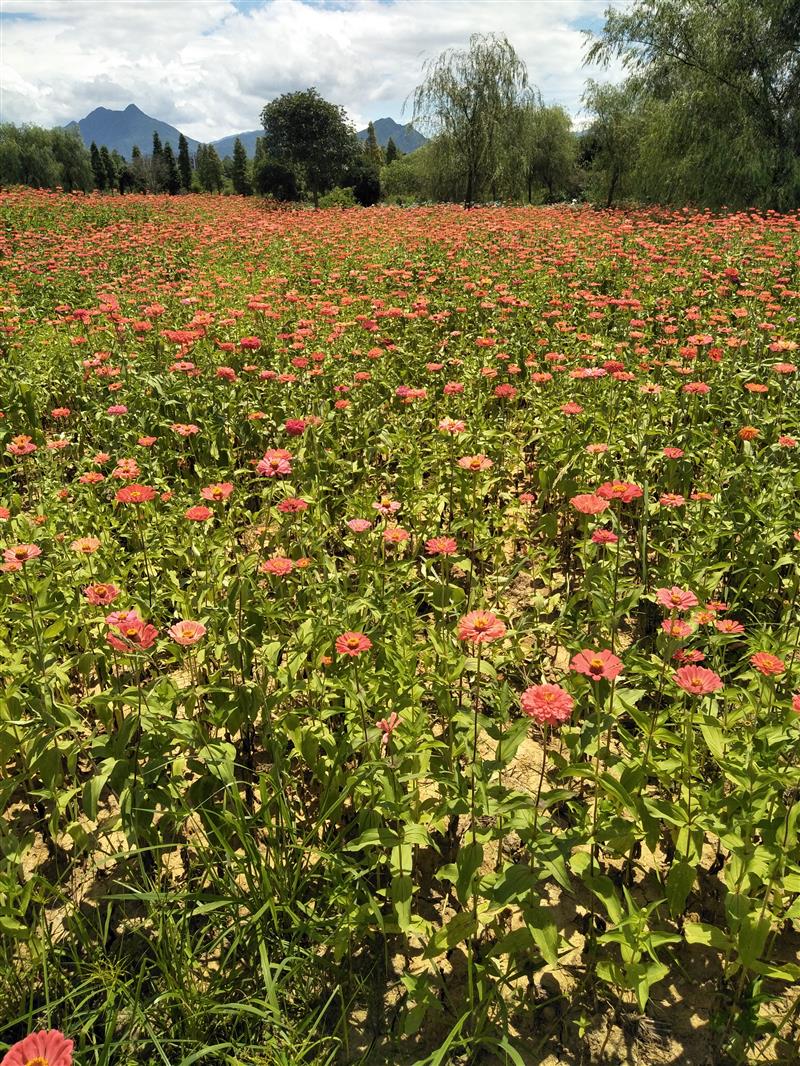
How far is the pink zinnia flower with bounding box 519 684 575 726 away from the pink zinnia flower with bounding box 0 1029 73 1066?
3.67 ft

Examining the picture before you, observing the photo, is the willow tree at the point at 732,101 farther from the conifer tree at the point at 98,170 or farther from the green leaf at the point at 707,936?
the conifer tree at the point at 98,170

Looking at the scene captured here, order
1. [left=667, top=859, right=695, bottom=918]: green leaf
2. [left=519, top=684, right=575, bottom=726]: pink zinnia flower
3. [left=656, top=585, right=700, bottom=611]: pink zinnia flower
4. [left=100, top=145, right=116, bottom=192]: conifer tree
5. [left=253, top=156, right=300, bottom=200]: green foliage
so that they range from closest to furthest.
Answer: [left=519, top=684, right=575, bottom=726]: pink zinnia flower < [left=667, top=859, right=695, bottom=918]: green leaf < [left=656, top=585, right=700, bottom=611]: pink zinnia flower < [left=253, top=156, right=300, bottom=200]: green foliage < [left=100, top=145, right=116, bottom=192]: conifer tree

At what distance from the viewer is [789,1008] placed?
164cm

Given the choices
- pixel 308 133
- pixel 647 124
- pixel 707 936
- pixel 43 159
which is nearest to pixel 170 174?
pixel 43 159

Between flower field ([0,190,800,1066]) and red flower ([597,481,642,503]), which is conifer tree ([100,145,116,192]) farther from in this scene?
red flower ([597,481,642,503])

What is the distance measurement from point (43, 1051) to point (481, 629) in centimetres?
134

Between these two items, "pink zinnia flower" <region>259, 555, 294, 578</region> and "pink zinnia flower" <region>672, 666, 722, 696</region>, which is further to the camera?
"pink zinnia flower" <region>259, 555, 294, 578</region>

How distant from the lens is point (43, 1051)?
3.64ft

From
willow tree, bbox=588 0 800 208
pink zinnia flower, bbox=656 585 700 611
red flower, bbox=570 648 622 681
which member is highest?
willow tree, bbox=588 0 800 208

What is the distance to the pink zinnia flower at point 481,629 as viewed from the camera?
6.22ft

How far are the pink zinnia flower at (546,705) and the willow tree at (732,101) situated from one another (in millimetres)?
16754

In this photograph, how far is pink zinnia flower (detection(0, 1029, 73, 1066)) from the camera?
109cm

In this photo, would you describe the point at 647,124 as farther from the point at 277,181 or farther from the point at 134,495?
the point at 277,181

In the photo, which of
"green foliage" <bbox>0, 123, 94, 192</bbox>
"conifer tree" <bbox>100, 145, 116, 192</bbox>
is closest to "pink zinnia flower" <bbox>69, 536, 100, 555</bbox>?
"green foliage" <bbox>0, 123, 94, 192</bbox>
